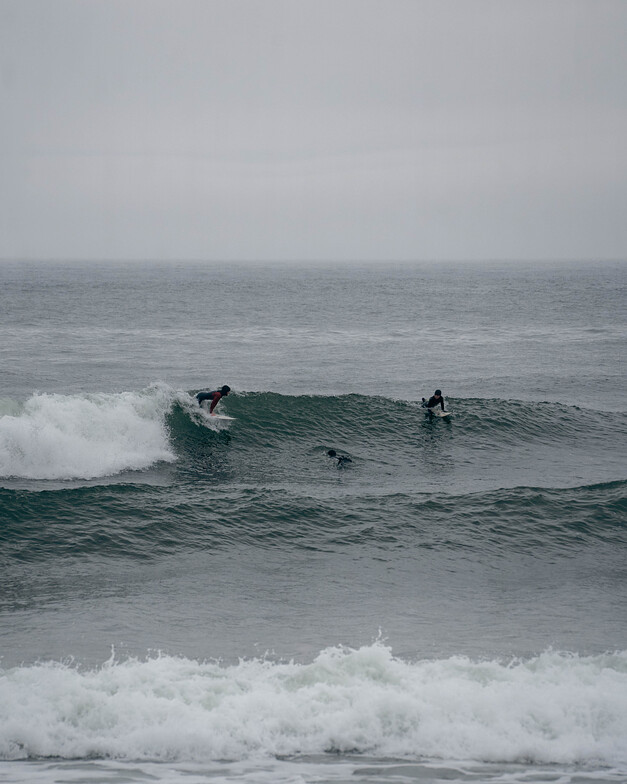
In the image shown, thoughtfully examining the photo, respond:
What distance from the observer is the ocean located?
344 inches

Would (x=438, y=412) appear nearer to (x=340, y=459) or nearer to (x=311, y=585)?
(x=340, y=459)

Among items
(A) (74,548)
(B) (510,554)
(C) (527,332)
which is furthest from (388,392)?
(C) (527,332)

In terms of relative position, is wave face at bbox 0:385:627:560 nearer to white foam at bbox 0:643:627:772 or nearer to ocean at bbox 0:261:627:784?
ocean at bbox 0:261:627:784

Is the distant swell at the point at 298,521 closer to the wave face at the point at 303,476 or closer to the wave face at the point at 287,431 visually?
the wave face at the point at 303,476

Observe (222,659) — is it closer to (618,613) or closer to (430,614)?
(430,614)

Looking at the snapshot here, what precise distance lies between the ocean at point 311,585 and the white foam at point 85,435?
57mm

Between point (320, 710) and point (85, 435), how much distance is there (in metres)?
12.1

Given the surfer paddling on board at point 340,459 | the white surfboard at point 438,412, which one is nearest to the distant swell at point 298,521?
the surfer paddling on board at point 340,459

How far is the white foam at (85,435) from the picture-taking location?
59.0 feet

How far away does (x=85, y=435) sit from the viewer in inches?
764

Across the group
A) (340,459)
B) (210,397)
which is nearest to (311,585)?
(340,459)

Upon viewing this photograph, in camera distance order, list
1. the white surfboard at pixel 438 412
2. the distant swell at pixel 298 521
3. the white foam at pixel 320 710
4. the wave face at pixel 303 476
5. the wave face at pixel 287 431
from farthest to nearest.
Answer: the white surfboard at pixel 438 412
the wave face at pixel 287 431
the wave face at pixel 303 476
the distant swell at pixel 298 521
the white foam at pixel 320 710

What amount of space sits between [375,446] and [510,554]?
7.30 metres

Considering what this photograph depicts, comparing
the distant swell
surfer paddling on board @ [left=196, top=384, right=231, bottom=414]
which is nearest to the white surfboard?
surfer paddling on board @ [left=196, top=384, right=231, bottom=414]
